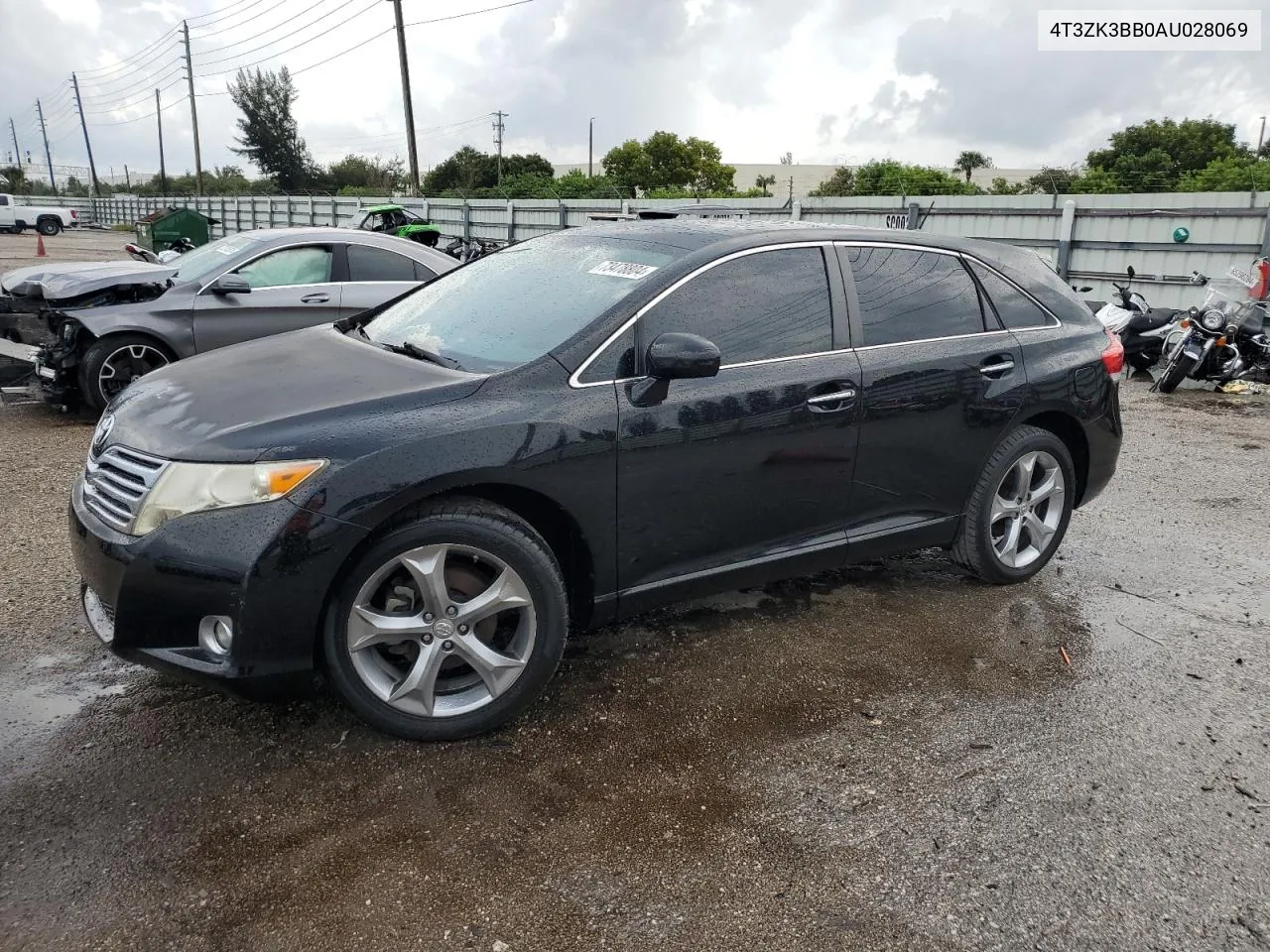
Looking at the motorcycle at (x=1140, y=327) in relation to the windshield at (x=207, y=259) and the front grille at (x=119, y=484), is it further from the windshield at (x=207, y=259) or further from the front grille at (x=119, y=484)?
the front grille at (x=119, y=484)

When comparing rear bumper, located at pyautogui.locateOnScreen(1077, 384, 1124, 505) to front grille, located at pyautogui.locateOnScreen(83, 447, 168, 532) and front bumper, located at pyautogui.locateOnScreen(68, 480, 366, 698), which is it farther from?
front grille, located at pyautogui.locateOnScreen(83, 447, 168, 532)

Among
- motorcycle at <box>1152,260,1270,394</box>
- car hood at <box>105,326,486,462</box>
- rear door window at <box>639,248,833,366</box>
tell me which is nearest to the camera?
car hood at <box>105,326,486,462</box>

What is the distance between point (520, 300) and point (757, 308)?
90 centimetres

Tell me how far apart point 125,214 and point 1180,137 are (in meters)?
58.0

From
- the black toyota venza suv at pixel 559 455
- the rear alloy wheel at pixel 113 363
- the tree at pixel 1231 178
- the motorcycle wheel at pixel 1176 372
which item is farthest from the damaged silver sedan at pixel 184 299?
the tree at pixel 1231 178

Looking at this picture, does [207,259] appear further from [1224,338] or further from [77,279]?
[1224,338]

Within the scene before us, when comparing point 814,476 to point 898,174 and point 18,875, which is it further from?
point 898,174

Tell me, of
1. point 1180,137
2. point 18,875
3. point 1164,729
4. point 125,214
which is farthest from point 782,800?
point 125,214

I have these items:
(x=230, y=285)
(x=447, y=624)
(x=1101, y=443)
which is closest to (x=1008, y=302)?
(x=1101, y=443)

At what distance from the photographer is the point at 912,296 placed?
13.1 feet

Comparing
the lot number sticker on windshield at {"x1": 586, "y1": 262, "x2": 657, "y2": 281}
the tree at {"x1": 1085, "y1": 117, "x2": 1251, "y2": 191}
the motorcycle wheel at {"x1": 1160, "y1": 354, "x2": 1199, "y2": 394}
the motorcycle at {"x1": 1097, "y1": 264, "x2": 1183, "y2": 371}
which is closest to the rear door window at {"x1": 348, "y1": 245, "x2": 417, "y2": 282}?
the lot number sticker on windshield at {"x1": 586, "y1": 262, "x2": 657, "y2": 281}

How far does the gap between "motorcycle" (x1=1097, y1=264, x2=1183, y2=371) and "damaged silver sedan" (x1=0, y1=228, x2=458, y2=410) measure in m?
7.60

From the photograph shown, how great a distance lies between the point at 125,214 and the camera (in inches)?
2330

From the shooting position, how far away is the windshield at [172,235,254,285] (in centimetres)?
746
